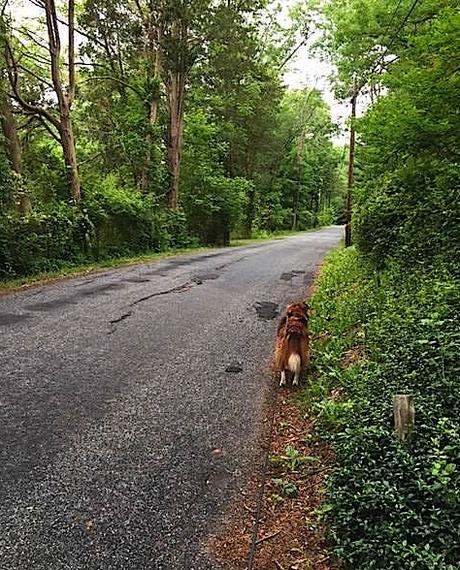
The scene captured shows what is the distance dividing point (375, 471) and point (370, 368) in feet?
5.38

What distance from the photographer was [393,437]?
298cm

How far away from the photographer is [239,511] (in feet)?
9.56

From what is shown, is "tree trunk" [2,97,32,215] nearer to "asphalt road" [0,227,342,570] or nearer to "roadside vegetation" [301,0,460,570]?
"asphalt road" [0,227,342,570]

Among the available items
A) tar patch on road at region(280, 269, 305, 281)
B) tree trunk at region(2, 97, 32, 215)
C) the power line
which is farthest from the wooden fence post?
tree trunk at region(2, 97, 32, 215)

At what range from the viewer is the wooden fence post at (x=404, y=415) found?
293cm

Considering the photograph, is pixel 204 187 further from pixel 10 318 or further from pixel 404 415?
pixel 404 415

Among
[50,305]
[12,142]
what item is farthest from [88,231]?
[50,305]

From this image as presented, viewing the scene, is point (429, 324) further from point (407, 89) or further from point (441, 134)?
point (407, 89)

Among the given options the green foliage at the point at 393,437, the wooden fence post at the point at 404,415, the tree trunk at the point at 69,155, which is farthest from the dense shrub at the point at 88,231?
the wooden fence post at the point at 404,415

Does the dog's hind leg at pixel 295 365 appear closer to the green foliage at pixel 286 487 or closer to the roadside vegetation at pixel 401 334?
the roadside vegetation at pixel 401 334

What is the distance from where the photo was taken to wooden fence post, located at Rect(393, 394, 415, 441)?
2.93 m

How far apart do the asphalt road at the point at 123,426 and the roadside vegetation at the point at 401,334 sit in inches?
30.0

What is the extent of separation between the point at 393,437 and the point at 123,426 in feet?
6.85

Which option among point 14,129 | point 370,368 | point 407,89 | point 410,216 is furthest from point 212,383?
point 14,129
